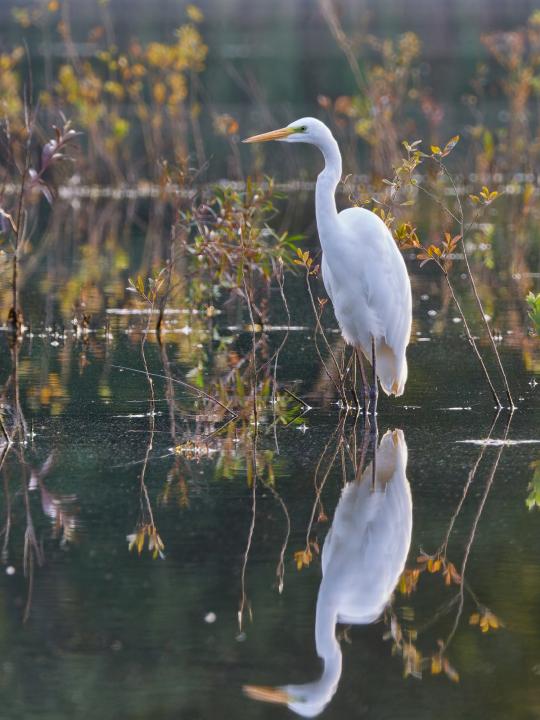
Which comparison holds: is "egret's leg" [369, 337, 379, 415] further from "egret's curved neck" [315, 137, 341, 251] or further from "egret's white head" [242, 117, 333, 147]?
"egret's white head" [242, 117, 333, 147]

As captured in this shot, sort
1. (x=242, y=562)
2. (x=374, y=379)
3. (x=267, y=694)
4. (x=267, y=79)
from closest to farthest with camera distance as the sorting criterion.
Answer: (x=267, y=694)
(x=242, y=562)
(x=374, y=379)
(x=267, y=79)

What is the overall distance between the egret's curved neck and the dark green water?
0.87m

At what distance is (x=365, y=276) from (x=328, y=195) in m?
0.43

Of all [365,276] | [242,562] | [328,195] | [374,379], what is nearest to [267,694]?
[242,562]

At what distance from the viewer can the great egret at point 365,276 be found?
23.1 ft

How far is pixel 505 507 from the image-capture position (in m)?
5.32

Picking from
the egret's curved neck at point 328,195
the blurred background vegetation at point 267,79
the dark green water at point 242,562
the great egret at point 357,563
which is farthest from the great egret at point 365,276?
the blurred background vegetation at point 267,79

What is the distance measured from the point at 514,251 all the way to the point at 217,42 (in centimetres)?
2549

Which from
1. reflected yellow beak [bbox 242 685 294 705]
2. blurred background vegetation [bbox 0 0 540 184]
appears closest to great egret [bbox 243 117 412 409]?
blurred background vegetation [bbox 0 0 540 184]

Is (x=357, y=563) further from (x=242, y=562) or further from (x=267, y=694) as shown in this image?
(x=267, y=694)

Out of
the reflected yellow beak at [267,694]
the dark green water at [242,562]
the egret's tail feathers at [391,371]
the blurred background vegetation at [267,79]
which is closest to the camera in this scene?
the reflected yellow beak at [267,694]

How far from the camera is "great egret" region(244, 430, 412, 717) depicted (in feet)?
12.1

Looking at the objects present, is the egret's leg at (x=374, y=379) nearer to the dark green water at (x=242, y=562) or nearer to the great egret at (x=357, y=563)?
the dark green water at (x=242, y=562)

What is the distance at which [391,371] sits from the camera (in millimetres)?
7117
